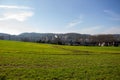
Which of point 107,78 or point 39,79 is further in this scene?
point 107,78

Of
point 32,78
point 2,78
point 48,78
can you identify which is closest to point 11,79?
point 2,78

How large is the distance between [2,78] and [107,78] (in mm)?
9254

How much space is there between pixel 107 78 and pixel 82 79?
101 inches

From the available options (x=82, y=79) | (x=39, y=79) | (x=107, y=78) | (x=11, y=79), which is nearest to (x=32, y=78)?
(x=39, y=79)

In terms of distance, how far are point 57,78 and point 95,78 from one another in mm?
3517

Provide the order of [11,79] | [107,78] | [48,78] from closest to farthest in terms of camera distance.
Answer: [11,79] < [48,78] < [107,78]

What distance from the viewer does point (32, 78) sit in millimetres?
14422

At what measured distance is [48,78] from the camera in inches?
579

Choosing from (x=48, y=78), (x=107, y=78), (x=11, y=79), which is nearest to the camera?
(x=11, y=79)

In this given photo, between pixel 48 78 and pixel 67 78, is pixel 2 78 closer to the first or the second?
pixel 48 78

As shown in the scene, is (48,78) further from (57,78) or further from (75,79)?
(75,79)

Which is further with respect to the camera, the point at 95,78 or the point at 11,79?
the point at 95,78

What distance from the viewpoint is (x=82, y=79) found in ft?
48.9

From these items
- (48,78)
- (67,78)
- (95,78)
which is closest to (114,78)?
(95,78)
